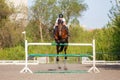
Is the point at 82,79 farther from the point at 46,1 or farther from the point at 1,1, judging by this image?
the point at 46,1

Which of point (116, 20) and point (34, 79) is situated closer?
point (34, 79)

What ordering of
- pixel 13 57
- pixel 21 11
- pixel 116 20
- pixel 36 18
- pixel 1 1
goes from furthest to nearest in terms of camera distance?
pixel 36 18 < pixel 21 11 < pixel 1 1 < pixel 13 57 < pixel 116 20

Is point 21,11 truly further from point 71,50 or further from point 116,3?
point 116,3

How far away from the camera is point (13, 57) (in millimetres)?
45312

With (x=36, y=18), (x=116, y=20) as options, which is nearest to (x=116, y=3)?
(x=116, y=20)

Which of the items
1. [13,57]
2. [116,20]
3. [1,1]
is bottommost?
[13,57]

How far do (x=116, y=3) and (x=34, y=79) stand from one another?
535 inches

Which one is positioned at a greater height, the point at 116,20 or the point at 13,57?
the point at 116,20

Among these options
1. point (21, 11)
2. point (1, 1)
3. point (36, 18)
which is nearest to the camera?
point (1, 1)

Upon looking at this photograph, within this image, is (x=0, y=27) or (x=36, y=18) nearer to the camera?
(x=0, y=27)

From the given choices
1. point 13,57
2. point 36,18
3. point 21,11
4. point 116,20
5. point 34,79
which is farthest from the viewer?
point 36,18

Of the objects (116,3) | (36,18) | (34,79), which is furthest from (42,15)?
(34,79)

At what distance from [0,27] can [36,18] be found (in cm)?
1443

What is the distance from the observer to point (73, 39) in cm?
7300
